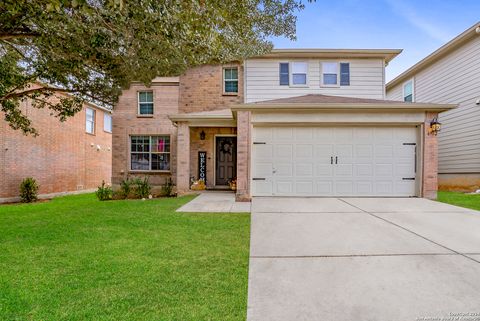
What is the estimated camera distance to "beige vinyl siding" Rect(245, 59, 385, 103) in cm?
1217

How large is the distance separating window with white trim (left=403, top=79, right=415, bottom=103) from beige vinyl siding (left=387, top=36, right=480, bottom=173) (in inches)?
48.7

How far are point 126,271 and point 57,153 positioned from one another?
13952 mm

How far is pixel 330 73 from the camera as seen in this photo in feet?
40.2

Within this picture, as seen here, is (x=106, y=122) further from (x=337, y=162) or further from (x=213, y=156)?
(x=337, y=162)

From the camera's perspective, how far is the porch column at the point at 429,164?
8.30 metres

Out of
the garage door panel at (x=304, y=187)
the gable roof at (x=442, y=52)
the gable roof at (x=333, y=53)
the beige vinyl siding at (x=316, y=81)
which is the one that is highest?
the gable roof at (x=442, y=52)

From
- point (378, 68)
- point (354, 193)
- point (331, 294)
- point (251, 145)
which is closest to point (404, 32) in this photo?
point (378, 68)

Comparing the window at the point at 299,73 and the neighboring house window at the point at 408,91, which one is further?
the neighboring house window at the point at 408,91

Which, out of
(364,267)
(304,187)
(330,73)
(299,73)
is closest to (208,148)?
→ (304,187)

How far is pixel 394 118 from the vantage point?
8.45 metres

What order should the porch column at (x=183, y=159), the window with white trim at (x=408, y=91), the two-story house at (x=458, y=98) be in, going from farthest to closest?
the window with white trim at (x=408, y=91) → the two-story house at (x=458, y=98) → the porch column at (x=183, y=159)

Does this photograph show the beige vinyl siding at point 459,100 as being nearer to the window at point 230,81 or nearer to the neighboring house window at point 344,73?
the neighboring house window at point 344,73

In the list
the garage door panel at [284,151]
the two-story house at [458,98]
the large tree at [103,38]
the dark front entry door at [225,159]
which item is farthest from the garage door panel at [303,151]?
the two-story house at [458,98]

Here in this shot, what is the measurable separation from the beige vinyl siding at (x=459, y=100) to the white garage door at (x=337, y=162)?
4.70m
